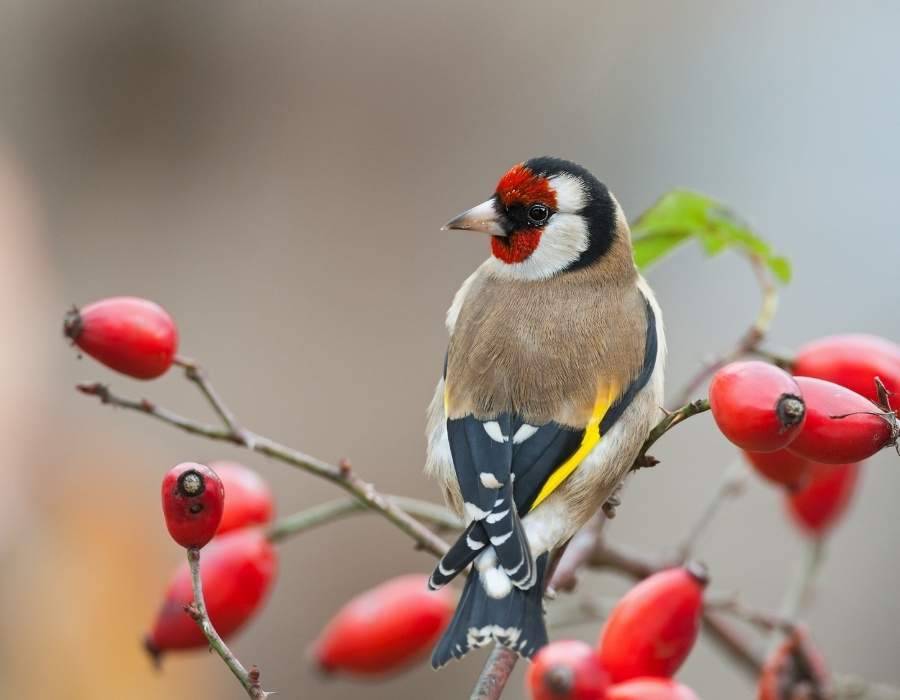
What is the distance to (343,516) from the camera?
164cm

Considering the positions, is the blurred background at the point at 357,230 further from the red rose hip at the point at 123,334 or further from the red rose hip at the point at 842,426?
the red rose hip at the point at 842,426

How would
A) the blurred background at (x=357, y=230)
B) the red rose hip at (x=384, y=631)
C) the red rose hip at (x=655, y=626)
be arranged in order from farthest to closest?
1. the blurred background at (x=357, y=230)
2. the red rose hip at (x=384, y=631)
3. the red rose hip at (x=655, y=626)

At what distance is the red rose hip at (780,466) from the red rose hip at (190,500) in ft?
2.51

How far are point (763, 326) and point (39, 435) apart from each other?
2.83 metres

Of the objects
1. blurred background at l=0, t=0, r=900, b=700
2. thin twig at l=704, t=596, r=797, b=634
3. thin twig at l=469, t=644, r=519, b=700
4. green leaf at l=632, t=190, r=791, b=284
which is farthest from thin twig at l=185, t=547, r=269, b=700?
blurred background at l=0, t=0, r=900, b=700

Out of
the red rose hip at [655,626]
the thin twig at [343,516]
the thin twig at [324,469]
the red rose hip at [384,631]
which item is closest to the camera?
the red rose hip at [655,626]

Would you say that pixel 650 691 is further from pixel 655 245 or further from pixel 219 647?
pixel 655 245

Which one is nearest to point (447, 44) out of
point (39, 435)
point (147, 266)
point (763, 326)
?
point (147, 266)

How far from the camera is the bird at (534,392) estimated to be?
1440mm

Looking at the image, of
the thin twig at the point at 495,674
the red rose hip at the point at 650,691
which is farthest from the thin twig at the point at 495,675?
the red rose hip at the point at 650,691

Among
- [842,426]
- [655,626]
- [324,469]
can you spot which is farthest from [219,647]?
[842,426]

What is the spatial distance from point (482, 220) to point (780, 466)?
24.3 inches

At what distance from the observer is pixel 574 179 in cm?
197

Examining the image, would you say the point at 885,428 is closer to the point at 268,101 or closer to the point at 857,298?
the point at 857,298
